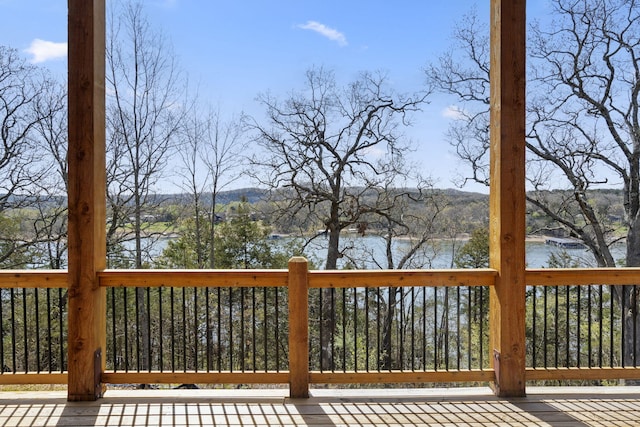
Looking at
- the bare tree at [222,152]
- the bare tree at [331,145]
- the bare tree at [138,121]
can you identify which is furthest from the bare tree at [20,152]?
the bare tree at [331,145]

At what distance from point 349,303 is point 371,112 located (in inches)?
150

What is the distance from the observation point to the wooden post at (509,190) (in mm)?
3102

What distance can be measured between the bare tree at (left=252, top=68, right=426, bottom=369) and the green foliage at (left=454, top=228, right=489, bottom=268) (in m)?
2.02

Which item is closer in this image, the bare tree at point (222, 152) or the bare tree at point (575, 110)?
the bare tree at point (575, 110)

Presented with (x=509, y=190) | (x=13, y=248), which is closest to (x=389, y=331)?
(x=509, y=190)

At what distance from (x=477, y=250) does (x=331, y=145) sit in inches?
137

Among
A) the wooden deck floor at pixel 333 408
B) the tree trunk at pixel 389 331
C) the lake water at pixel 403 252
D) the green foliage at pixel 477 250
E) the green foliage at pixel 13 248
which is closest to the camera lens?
the wooden deck floor at pixel 333 408

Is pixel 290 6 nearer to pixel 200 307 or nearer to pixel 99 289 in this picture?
pixel 200 307

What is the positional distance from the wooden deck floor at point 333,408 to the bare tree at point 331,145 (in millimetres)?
5669

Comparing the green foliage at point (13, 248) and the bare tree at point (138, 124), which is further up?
the bare tree at point (138, 124)

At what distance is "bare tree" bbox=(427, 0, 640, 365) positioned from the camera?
27.1 feet

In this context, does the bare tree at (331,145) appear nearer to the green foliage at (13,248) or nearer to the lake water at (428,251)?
the lake water at (428,251)

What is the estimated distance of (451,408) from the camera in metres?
3.00

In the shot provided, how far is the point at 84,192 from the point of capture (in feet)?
9.98
